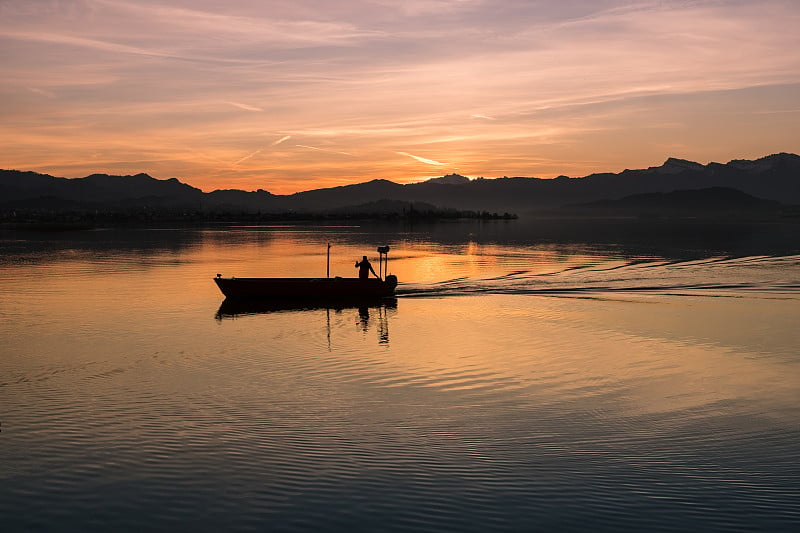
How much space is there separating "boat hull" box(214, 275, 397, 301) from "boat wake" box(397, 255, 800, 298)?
595 centimetres

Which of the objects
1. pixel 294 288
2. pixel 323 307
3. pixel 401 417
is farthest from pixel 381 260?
pixel 401 417

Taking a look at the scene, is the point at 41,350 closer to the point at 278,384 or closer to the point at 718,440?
the point at 278,384

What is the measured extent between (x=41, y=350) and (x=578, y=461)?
24.6 m

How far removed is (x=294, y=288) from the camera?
4688 centimetres

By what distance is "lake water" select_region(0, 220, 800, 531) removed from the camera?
13.8 meters

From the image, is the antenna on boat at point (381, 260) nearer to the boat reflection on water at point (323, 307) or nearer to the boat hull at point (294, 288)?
the boat hull at point (294, 288)

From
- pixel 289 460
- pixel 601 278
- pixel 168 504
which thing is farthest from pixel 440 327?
pixel 601 278

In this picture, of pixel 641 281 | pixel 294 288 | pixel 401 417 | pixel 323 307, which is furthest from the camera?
pixel 641 281

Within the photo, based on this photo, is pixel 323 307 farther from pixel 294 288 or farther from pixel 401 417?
pixel 401 417

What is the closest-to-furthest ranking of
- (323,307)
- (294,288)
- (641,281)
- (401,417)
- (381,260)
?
(401,417) < (323,307) < (294,288) < (641,281) < (381,260)

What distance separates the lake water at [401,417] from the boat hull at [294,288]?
237 cm

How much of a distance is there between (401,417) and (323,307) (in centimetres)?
2680

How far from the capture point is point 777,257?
8488 centimetres

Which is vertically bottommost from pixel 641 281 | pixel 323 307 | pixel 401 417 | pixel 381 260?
pixel 401 417
